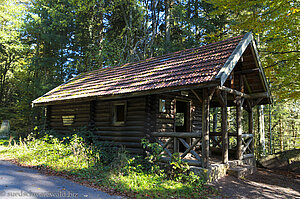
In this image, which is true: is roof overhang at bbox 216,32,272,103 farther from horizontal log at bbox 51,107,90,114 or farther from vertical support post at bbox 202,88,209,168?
horizontal log at bbox 51,107,90,114

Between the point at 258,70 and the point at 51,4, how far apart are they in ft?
72.3

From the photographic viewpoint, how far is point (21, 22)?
71.8 ft

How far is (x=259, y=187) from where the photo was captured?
793cm

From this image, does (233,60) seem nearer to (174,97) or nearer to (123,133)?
(174,97)

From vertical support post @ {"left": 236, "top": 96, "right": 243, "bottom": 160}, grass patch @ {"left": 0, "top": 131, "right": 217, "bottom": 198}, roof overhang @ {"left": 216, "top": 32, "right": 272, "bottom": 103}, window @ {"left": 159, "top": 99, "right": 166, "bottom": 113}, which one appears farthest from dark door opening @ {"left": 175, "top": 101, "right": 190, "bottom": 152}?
roof overhang @ {"left": 216, "top": 32, "right": 272, "bottom": 103}

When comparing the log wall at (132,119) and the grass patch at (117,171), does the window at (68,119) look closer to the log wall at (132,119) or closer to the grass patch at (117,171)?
the log wall at (132,119)

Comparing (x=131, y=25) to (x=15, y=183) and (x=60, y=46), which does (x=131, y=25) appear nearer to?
(x=60, y=46)

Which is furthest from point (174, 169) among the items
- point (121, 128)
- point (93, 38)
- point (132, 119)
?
point (93, 38)

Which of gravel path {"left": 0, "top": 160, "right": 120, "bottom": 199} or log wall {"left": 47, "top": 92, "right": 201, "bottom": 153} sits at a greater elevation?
log wall {"left": 47, "top": 92, "right": 201, "bottom": 153}

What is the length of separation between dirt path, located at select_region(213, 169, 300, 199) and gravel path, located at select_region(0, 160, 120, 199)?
388cm

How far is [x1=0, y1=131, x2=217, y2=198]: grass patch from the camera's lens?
6406mm

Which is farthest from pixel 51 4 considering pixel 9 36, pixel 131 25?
pixel 131 25

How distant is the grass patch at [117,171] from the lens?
6406mm

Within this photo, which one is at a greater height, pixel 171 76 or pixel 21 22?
pixel 21 22
